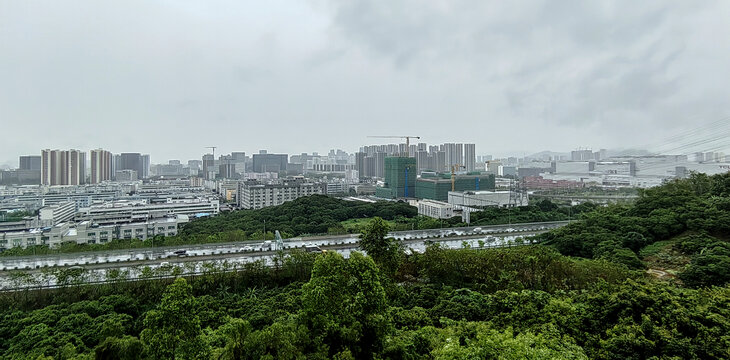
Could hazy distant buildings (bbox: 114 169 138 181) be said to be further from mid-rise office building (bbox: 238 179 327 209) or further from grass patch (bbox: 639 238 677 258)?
grass patch (bbox: 639 238 677 258)

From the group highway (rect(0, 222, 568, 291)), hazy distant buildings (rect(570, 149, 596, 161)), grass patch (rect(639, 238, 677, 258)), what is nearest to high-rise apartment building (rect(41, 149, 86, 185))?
highway (rect(0, 222, 568, 291))

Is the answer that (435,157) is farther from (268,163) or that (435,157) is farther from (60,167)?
(60,167)

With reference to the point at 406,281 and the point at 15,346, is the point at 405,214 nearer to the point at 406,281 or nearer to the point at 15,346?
the point at 406,281

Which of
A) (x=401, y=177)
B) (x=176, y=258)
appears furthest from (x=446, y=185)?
(x=176, y=258)

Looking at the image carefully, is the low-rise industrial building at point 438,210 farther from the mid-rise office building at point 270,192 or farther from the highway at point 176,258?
the mid-rise office building at point 270,192

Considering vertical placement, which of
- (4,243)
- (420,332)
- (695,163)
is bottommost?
(4,243)

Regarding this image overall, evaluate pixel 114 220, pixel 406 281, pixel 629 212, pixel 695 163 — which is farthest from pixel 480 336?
pixel 695 163
